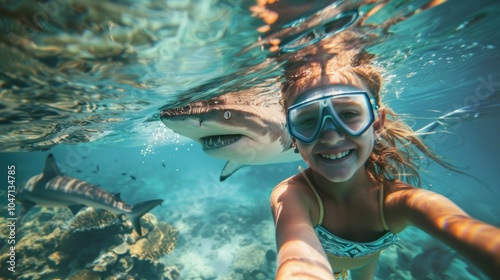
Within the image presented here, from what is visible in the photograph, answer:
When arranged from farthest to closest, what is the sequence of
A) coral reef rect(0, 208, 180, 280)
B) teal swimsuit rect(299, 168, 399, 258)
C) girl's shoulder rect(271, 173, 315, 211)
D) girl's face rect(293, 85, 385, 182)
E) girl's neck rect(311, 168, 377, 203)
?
1. coral reef rect(0, 208, 180, 280)
2. girl's neck rect(311, 168, 377, 203)
3. teal swimsuit rect(299, 168, 399, 258)
4. girl's shoulder rect(271, 173, 315, 211)
5. girl's face rect(293, 85, 385, 182)

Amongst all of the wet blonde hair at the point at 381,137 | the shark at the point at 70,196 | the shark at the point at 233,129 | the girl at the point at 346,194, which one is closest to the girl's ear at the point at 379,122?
the girl at the point at 346,194

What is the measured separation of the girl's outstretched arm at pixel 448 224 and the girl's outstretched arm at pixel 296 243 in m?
0.83

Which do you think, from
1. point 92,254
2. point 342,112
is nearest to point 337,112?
point 342,112

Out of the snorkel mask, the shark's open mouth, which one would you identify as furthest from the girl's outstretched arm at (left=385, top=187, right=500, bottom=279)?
the shark's open mouth

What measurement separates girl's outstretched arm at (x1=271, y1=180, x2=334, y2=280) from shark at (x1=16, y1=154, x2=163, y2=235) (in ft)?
21.3

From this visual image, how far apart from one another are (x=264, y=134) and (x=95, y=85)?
13.7 ft

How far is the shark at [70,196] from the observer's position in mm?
8086

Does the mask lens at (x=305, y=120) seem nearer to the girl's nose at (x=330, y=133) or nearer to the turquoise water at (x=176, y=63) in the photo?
the girl's nose at (x=330, y=133)

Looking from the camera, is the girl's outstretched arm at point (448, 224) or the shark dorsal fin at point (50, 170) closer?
the girl's outstretched arm at point (448, 224)

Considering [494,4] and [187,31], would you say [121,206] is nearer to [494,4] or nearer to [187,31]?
[187,31]

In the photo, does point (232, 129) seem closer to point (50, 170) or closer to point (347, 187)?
point (347, 187)

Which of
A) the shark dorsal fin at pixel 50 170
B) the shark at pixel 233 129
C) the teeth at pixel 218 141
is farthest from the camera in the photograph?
the shark dorsal fin at pixel 50 170

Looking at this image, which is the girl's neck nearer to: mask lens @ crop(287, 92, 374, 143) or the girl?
the girl

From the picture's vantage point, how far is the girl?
1718mm
